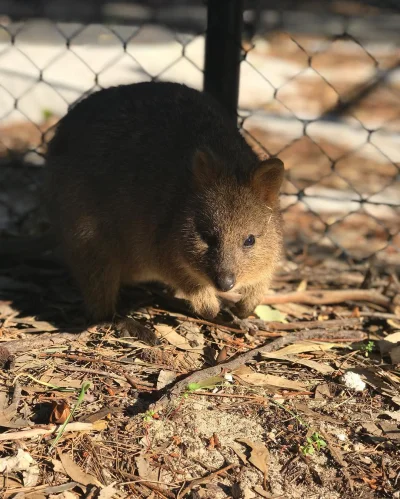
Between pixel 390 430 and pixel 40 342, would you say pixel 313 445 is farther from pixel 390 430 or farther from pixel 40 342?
pixel 40 342

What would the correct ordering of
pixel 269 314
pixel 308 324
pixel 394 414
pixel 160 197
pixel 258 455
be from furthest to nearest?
pixel 269 314 < pixel 308 324 < pixel 160 197 < pixel 394 414 < pixel 258 455

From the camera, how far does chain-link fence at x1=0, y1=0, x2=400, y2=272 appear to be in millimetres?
6801

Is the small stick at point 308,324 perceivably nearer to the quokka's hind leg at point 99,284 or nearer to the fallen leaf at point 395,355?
the fallen leaf at point 395,355

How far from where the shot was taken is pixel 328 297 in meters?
5.46

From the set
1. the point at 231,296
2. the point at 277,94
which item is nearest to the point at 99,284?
the point at 231,296

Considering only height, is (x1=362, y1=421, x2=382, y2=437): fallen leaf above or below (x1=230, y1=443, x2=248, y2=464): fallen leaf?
above

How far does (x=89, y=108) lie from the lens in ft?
16.7

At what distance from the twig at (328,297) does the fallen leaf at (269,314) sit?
10 cm

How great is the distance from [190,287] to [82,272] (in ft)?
2.60

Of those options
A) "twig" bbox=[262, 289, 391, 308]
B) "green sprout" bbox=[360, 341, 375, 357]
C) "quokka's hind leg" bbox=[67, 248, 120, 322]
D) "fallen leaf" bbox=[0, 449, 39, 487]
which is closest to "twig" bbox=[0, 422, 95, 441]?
"fallen leaf" bbox=[0, 449, 39, 487]

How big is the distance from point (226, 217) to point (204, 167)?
1.10ft

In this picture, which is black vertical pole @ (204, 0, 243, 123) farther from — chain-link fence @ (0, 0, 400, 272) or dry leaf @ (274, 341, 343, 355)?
dry leaf @ (274, 341, 343, 355)

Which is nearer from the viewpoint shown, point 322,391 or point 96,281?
point 322,391

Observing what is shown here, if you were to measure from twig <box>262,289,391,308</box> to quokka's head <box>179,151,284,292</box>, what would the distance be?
37.6 inches
